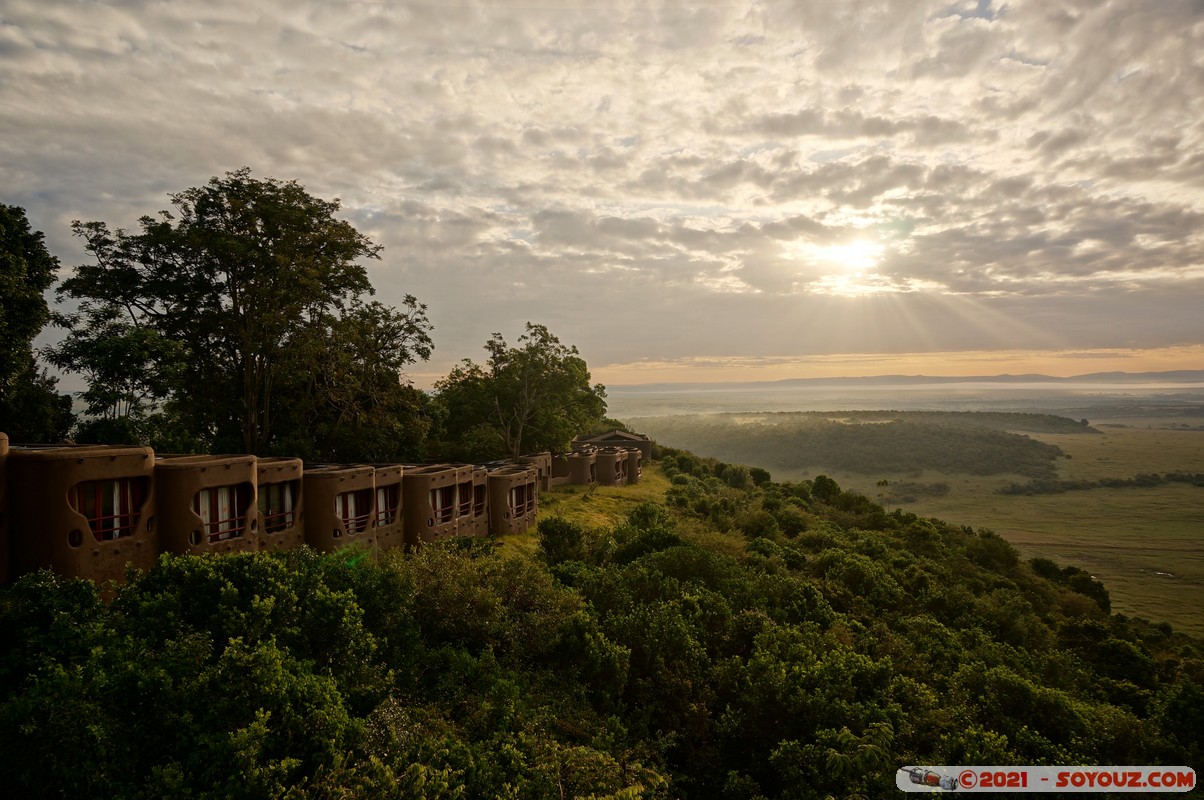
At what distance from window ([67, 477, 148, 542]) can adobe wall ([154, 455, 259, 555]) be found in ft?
2.72

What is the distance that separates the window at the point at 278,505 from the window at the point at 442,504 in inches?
311

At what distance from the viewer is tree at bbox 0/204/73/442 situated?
30844 mm

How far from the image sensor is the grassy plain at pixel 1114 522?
3002 inches

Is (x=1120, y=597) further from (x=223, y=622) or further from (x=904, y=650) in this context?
(x=223, y=622)

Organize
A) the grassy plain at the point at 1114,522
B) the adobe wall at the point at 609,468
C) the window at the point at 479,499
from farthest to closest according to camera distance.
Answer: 1. the grassy plain at the point at 1114,522
2. the adobe wall at the point at 609,468
3. the window at the point at 479,499

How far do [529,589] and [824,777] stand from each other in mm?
12553

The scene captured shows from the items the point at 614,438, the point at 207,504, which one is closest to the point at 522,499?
the point at 207,504

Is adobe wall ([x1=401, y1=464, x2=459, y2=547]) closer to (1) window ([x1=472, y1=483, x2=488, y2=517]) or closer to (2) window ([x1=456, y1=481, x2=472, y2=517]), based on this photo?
(2) window ([x1=456, y1=481, x2=472, y2=517])

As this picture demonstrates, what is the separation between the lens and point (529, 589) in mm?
25219

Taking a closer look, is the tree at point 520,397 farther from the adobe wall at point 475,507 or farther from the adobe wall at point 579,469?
the adobe wall at point 475,507

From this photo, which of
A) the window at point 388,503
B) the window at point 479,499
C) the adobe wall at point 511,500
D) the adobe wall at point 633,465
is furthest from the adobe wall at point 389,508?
the adobe wall at point 633,465

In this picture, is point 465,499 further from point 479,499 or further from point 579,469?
point 579,469

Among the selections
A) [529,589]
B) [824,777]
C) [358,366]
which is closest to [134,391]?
[358,366]

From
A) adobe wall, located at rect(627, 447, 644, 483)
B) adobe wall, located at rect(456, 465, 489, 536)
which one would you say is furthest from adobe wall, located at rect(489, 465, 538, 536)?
adobe wall, located at rect(627, 447, 644, 483)
